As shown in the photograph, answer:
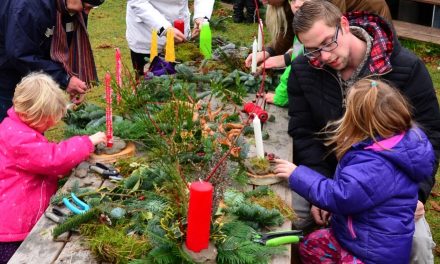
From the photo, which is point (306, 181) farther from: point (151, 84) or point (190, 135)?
point (151, 84)

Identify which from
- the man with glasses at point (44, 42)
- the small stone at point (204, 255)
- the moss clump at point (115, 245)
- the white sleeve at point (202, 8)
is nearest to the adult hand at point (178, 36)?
the white sleeve at point (202, 8)

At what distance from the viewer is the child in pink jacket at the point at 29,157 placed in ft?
8.84

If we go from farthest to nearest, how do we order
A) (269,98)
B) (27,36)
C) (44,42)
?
(269,98) < (44,42) < (27,36)

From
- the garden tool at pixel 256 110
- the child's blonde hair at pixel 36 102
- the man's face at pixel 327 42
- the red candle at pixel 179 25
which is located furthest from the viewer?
the red candle at pixel 179 25

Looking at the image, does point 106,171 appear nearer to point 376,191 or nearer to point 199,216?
point 199,216

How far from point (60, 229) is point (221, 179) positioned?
2.17ft

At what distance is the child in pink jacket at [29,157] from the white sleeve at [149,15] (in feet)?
6.24

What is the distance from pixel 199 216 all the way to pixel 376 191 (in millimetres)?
956

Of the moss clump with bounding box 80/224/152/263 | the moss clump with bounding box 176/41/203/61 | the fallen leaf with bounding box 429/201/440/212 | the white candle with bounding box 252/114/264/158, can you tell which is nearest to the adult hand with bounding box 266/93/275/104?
the moss clump with bounding box 176/41/203/61

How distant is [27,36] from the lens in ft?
11.5

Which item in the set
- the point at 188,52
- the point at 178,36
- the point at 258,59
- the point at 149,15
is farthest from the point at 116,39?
the point at 258,59

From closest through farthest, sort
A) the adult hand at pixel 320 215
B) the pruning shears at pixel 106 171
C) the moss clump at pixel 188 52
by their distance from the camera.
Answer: the pruning shears at pixel 106 171
the adult hand at pixel 320 215
the moss clump at pixel 188 52

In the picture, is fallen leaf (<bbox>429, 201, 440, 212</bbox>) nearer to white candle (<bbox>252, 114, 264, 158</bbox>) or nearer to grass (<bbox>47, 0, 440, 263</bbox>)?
white candle (<bbox>252, 114, 264, 158</bbox>)

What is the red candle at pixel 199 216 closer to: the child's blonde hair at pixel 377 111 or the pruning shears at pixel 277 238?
the pruning shears at pixel 277 238
